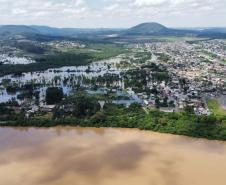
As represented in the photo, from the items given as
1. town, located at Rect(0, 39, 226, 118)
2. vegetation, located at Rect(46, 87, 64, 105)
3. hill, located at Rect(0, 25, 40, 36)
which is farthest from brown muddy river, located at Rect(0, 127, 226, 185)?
hill, located at Rect(0, 25, 40, 36)

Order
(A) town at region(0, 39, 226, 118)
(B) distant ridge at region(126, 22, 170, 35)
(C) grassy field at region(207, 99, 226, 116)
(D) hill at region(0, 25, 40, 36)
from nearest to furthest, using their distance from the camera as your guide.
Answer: (C) grassy field at region(207, 99, 226, 116) → (A) town at region(0, 39, 226, 118) → (D) hill at region(0, 25, 40, 36) → (B) distant ridge at region(126, 22, 170, 35)

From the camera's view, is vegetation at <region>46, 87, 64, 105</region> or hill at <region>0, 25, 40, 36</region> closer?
vegetation at <region>46, 87, 64, 105</region>

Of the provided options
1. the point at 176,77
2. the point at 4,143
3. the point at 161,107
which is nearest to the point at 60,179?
the point at 4,143

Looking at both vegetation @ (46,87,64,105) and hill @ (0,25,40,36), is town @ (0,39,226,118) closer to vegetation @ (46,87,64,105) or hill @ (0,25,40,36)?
vegetation @ (46,87,64,105)

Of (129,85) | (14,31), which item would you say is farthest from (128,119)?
(14,31)

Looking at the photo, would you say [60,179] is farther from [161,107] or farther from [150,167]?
[161,107]

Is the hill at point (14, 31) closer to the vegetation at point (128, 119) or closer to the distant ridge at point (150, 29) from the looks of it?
the distant ridge at point (150, 29)
